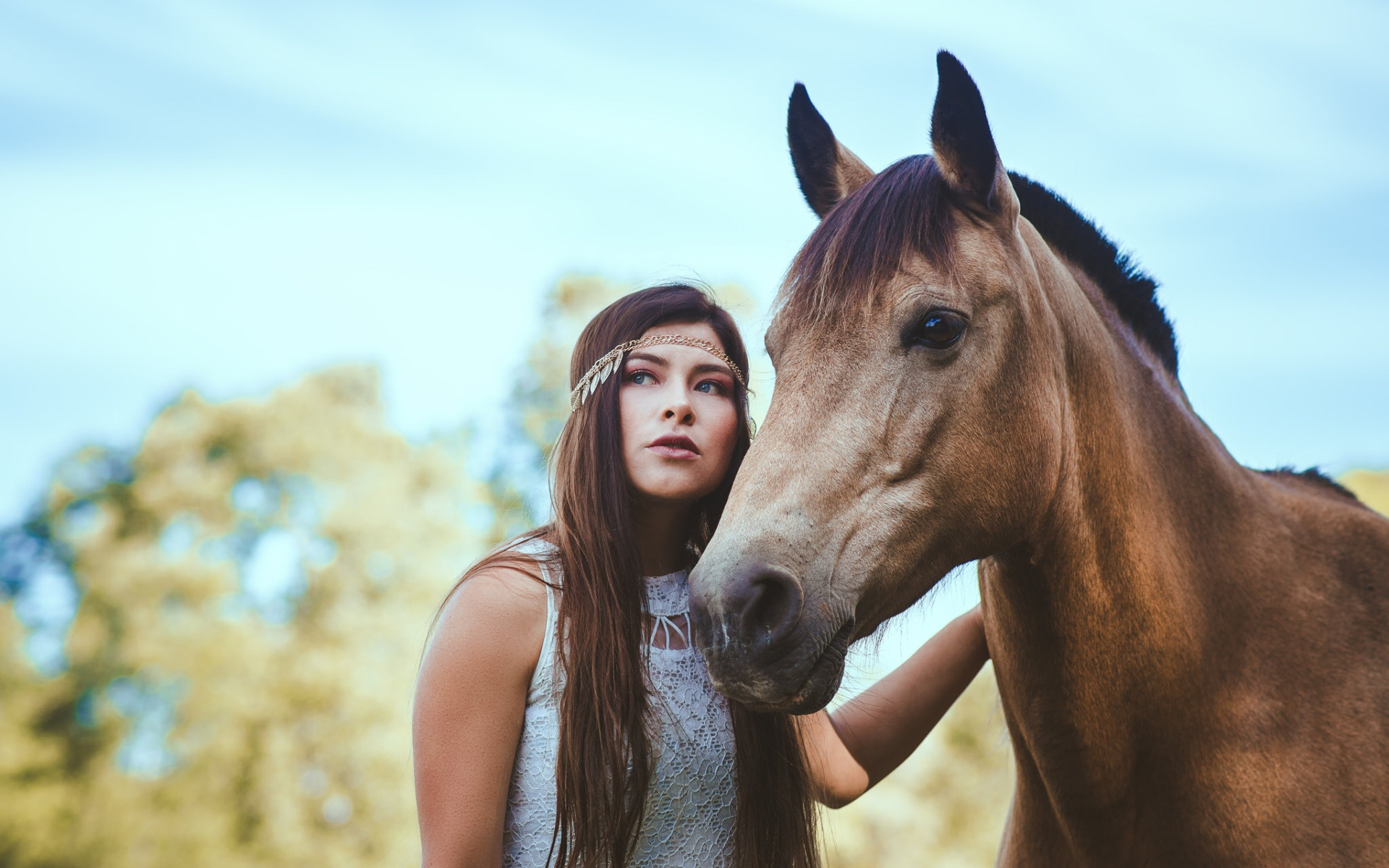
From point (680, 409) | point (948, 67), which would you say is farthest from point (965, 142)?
point (680, 409)

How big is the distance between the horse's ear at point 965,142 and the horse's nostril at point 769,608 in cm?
103

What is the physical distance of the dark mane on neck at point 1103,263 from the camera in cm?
263

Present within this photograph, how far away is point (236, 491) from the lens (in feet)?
66.4

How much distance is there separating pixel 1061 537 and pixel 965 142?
90 centimetres

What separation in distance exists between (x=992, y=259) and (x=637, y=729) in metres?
1.33

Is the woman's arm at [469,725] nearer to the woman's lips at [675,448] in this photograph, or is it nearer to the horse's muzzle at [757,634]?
the woman's lips at [675,448]

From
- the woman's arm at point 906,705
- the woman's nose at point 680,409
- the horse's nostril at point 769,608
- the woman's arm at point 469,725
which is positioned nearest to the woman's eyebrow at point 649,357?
the woman's nose at point 680,409

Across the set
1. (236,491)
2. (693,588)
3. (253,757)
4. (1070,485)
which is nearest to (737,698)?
(693,588)

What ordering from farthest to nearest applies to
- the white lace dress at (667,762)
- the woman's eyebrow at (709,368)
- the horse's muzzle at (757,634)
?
1. the woman's eyebrow at (709,368)
2. the white lace dress at (667,762)
3. the horse's muzzle at (757,634)

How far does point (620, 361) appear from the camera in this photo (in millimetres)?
2600

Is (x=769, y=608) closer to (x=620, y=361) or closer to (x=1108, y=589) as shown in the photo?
(x=1108, y=589)

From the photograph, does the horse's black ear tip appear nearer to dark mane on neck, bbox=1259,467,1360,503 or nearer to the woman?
the woman

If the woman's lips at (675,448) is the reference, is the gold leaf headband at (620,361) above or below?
above

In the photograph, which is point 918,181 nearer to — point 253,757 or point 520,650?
point 520,650
